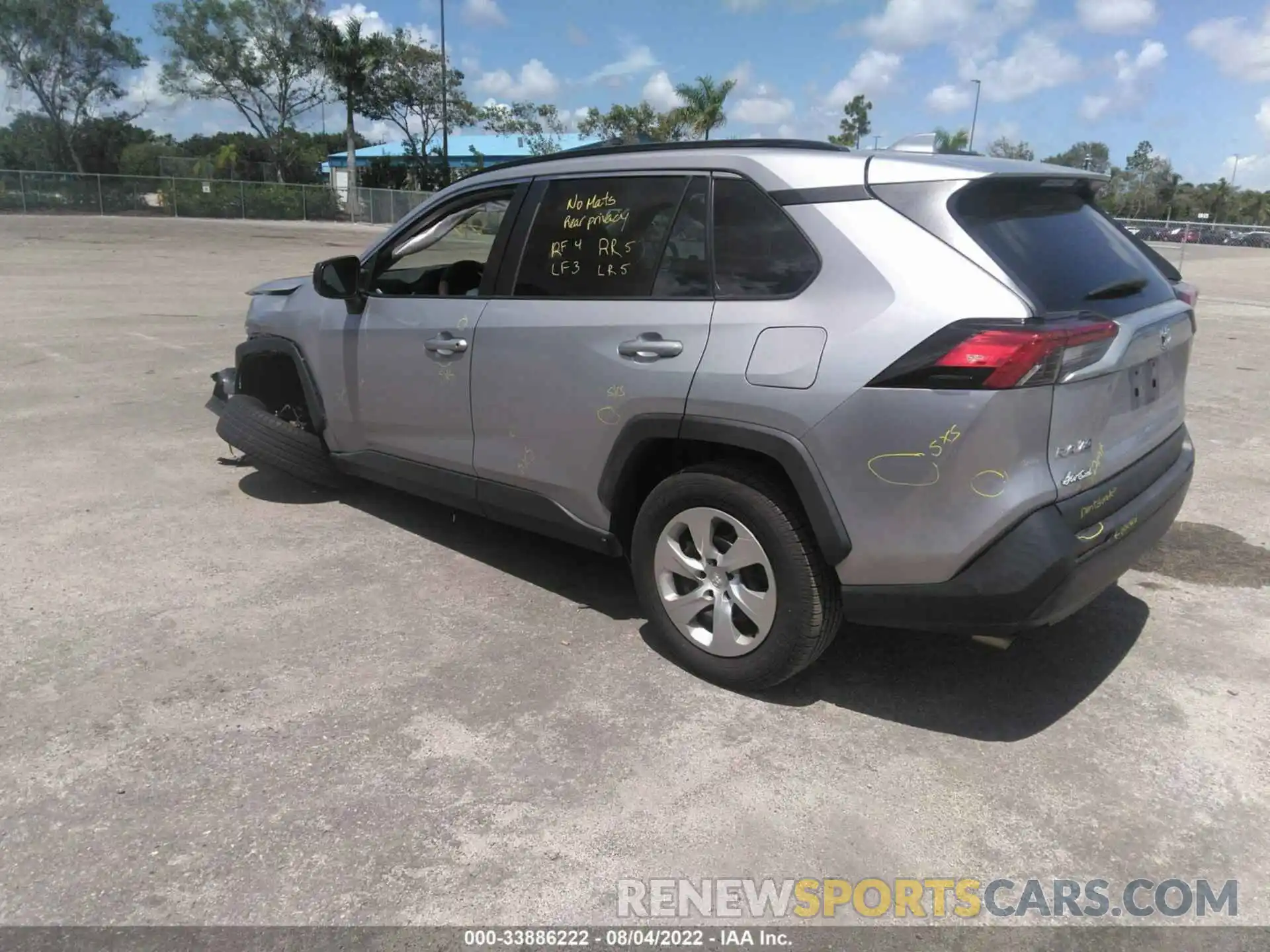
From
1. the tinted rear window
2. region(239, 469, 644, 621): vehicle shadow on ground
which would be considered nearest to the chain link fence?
region(239, 469, 644, 621): vehicle shadow on ground

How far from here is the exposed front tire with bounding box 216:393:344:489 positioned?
4945mm

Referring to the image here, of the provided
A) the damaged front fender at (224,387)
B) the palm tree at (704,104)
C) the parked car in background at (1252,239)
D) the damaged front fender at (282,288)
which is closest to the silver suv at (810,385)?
the damaged front fender at (282,288)

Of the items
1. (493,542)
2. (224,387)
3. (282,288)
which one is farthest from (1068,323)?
(224,387)

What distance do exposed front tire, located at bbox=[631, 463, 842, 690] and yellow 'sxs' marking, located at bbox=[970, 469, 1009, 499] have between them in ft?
1.84

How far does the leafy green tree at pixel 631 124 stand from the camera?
38688 millimetres

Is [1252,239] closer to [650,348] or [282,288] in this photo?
[282,288]

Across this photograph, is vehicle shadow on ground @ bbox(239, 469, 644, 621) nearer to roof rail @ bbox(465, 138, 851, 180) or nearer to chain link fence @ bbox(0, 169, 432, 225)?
roof rail @ bbox(465, 138, 851, 180)

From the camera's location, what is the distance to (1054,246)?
119 inches

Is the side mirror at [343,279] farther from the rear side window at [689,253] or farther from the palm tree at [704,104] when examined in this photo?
the palm tree at [704,104]

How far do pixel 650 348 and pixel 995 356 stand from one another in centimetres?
119

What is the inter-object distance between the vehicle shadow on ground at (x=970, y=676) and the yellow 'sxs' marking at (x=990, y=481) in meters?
0.95

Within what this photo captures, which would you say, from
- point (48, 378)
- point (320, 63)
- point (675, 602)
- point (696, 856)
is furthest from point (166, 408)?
point (320, 63)

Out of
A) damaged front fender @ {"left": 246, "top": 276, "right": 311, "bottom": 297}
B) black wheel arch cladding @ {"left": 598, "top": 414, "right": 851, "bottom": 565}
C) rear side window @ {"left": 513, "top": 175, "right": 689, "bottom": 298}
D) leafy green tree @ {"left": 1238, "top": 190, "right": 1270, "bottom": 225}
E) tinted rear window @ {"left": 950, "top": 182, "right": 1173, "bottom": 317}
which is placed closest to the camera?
tinted rear window @ {"left": 950, "top": 182, "right": 1173, "bottom": 317}

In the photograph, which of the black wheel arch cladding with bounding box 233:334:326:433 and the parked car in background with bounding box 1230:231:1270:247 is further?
the parked car in background with bounding box 1230:231:1270:247
